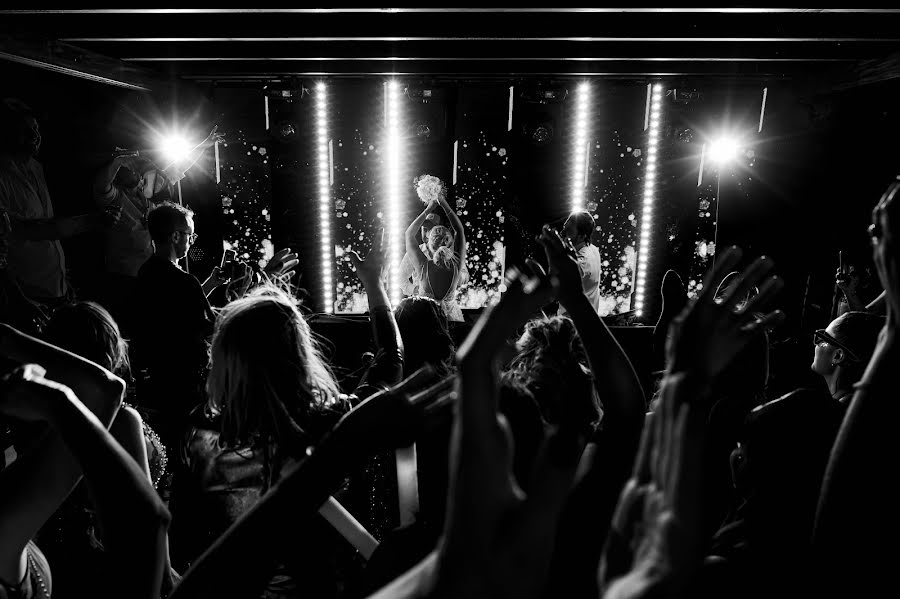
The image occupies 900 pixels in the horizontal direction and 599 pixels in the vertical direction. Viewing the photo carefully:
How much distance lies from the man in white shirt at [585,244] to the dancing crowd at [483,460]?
7.56 feet

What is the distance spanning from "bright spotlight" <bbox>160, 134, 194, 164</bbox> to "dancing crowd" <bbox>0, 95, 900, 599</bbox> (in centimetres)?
361

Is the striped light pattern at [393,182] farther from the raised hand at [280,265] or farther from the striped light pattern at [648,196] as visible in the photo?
the raised hand at [280,265]

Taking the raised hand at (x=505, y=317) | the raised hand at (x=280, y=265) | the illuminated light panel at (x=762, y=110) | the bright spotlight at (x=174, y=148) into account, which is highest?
the illuminated light panel at (x=762, y=110)

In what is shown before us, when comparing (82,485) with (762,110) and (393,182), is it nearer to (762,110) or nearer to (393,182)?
(393,182)

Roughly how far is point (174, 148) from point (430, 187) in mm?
2431

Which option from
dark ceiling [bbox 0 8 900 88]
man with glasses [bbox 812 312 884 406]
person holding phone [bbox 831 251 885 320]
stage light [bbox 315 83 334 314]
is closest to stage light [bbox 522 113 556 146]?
dark ceiling [bbox 0 8 900 88]

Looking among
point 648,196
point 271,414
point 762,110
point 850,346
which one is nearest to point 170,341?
point 271,414

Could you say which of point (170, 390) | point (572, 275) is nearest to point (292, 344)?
point (572, 275)

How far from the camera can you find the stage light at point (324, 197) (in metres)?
5.27

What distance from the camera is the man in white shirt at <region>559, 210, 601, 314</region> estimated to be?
420 cm

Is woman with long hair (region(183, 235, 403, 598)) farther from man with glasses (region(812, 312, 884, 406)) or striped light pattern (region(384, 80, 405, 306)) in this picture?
striped light pattern (region(384, 80, 405, 306))

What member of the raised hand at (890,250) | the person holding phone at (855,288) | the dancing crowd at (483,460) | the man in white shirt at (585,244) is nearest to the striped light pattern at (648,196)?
the man in white shirt at (585,244)

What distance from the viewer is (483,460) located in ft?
1.55

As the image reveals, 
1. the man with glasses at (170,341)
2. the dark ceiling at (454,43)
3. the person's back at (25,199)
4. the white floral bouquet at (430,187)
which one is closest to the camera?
the man with glasses at (170,341)
